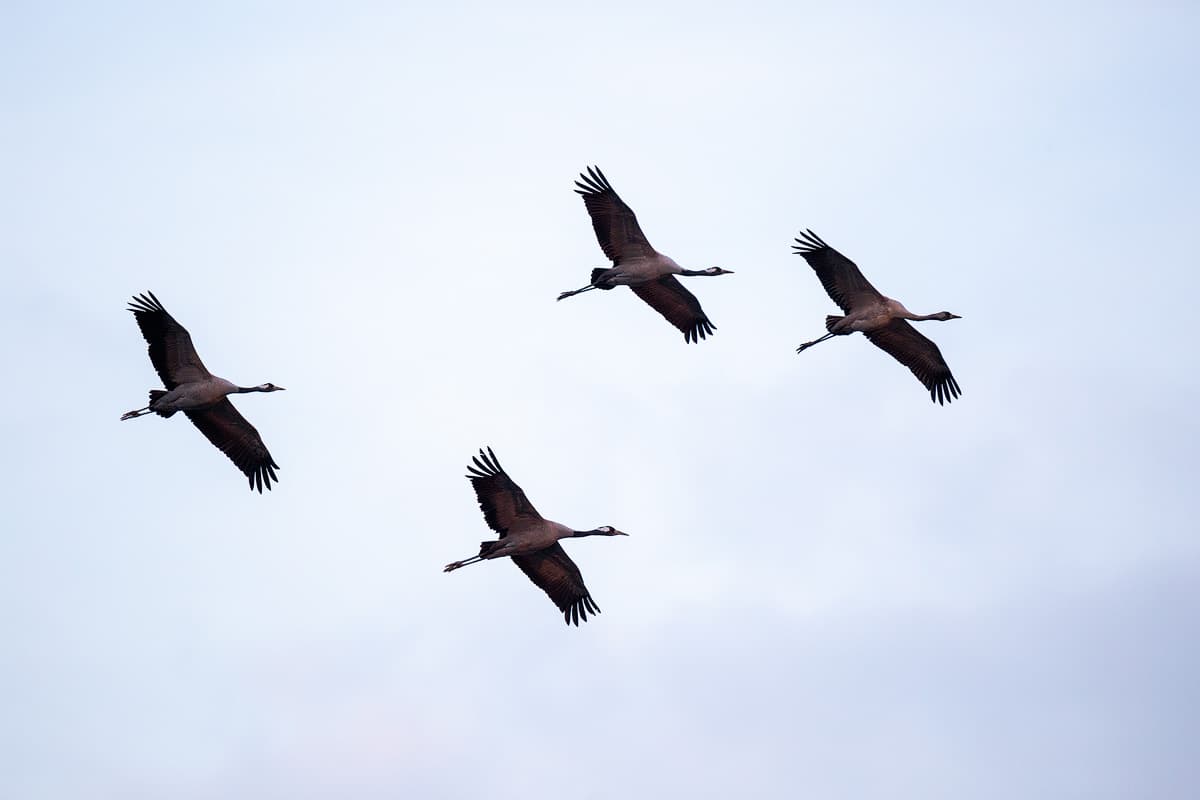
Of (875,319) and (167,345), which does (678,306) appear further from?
(167,345)

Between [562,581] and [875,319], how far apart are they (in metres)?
7.43

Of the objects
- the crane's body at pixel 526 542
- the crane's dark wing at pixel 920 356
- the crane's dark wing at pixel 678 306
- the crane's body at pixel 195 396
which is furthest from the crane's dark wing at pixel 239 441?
the crane's dark wing at pixel 920 356

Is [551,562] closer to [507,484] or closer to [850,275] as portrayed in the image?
[507,484]

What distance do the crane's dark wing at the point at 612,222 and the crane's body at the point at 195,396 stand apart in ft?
23.5

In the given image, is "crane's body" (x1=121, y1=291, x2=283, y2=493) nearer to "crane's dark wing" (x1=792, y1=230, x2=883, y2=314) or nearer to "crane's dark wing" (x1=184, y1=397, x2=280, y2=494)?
"crane's dark wing" (x1=184, y1=397, x2=280, y2=494)

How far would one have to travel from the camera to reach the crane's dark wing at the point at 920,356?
1321 inches

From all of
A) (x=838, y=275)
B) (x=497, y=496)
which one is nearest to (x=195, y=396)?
(x=497, y=496)

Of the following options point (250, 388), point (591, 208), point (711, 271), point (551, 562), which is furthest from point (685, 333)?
point (250, 388)

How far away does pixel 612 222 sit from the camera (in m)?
33.0

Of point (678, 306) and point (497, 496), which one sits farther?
point (678, 306)

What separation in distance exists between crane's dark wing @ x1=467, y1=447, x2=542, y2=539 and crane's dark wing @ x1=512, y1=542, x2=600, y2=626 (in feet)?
3.98

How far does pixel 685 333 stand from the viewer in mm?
35094

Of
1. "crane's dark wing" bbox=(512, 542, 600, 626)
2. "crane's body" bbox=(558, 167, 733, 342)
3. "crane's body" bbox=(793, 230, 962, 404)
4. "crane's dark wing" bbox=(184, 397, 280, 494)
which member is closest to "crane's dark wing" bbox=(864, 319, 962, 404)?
"crane's body" bbox=(793, 230, 962, 404)

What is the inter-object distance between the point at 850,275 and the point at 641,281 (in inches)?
157
